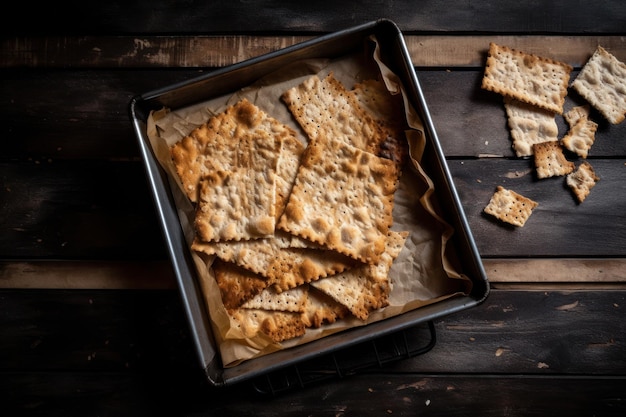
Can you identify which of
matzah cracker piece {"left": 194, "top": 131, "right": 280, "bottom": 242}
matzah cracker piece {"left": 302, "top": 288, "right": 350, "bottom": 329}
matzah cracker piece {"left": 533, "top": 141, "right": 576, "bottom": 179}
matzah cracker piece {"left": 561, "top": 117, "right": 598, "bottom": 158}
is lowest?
matzah cracker piece {"left": 302, "top": 288, "right": 350, "bottom": 329}

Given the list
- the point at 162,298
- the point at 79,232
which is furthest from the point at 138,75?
the point at 162,298

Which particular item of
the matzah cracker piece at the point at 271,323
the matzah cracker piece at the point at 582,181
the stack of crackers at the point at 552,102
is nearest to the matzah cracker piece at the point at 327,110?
the stack of crackers at the point at 552,102

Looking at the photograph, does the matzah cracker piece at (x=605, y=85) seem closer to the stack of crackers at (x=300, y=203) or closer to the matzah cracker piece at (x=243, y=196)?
the stack of crackers at (x=300, y=203)

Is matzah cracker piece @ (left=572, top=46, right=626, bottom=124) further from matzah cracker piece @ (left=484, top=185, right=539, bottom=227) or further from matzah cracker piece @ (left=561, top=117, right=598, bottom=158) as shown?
matzah cracker piece @ (left=484, top=185, right=539, bottom=227)

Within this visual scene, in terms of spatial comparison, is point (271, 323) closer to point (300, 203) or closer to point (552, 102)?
point (300, 203)

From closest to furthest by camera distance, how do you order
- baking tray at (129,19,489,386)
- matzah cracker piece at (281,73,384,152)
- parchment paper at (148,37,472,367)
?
baking tray at (129,19,489,386)
parchment paper at (148,37,472,367)
matzah cracker piece at (281,73,384,152)

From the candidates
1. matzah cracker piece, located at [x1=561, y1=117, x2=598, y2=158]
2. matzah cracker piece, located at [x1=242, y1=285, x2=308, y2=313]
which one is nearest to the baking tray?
matzah cracker piece, located at [x1=242, y1=285, x2=308, y2=313]

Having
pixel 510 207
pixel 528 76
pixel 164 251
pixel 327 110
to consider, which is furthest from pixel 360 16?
pixel 164 251
